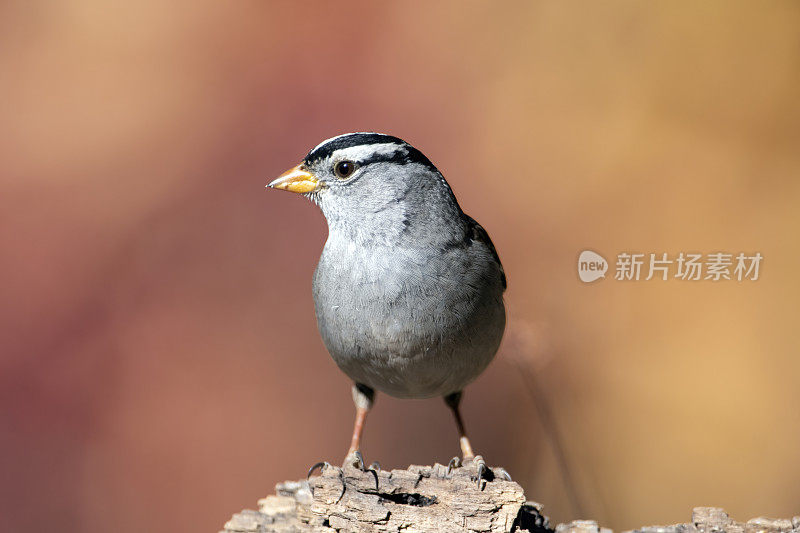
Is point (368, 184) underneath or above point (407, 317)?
above

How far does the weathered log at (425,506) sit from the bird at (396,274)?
30 centimetres

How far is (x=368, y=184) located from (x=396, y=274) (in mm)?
430

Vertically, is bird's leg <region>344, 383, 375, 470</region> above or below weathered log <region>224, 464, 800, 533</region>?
above

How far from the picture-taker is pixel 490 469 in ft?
11.5

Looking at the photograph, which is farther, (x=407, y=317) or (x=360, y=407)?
(x=360, y=407)

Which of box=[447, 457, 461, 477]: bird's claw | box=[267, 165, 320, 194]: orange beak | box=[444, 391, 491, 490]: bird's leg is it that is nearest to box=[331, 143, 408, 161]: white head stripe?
box=[267, 165, 320, 194]: orange beak

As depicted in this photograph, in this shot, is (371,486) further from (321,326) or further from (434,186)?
(434,186)

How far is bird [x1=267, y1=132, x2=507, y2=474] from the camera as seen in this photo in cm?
320

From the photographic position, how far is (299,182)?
11.2 feet

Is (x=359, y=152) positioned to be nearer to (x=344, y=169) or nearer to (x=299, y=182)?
(x=344, y=169)

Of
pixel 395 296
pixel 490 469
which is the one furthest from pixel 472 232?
pixel 490 469

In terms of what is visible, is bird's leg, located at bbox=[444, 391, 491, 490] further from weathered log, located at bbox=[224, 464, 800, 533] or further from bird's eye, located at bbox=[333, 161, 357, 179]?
bird's eye, located at bbox=[333, 161, 357, 179]

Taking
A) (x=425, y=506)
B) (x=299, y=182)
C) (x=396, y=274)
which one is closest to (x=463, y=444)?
(x=425, y=506)

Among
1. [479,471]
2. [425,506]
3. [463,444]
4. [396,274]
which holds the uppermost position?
[396,274]
